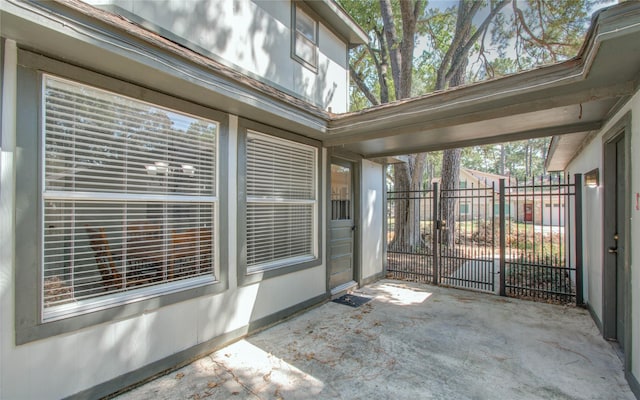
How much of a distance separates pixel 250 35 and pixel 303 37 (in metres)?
1.34

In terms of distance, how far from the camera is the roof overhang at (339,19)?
5.14 meters

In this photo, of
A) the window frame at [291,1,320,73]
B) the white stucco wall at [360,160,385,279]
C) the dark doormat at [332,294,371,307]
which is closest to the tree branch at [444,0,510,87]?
the white stucco wall at [360,160,385,279]

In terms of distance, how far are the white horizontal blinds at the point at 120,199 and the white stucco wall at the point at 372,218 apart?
3.32 metres

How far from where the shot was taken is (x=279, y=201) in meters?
4.10

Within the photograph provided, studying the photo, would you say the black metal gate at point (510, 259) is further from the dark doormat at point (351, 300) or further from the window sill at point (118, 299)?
the window sill at point (118, 299)

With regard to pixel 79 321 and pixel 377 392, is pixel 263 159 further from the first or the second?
pixel 377 392

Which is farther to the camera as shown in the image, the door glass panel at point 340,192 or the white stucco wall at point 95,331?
the door glass panel at point 340,192

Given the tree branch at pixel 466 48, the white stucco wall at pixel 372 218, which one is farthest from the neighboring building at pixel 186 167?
the tree branch at pixel 466 48

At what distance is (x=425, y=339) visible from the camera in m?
3.49

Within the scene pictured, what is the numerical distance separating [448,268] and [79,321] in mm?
6326

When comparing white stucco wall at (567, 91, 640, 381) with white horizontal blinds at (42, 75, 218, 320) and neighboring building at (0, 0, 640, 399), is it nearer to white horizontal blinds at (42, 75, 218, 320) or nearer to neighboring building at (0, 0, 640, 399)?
neighboring building at (0, 0, 640, 399)

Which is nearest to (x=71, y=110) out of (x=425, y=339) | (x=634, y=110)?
(x=425, y=339)

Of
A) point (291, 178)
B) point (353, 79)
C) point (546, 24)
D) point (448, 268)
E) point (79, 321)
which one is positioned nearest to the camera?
point (79, 321)

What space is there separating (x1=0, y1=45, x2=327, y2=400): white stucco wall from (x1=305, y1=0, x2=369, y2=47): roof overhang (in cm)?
317
